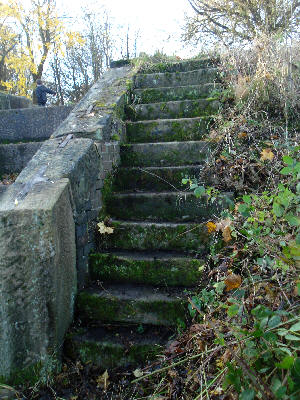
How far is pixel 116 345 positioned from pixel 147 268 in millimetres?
608

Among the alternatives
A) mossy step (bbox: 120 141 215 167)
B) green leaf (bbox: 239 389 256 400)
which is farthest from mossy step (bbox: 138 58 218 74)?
green leaf (bbox: 239 389 256 400)

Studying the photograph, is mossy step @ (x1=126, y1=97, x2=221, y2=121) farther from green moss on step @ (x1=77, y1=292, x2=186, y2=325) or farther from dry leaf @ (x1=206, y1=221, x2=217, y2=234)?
green moss on step @ (x1=77, y1=292, x2=186, y2=325)

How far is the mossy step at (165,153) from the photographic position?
3.26 meters

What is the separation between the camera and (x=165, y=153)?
3.38m

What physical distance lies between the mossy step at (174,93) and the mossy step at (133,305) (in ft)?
8.83

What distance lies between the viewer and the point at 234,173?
2805 millimetres

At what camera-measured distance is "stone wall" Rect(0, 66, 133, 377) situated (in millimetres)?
1976

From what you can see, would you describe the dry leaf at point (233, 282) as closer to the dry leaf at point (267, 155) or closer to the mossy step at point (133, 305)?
the mossy step at point (133, 305)

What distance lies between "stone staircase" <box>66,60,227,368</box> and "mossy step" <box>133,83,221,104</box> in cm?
7

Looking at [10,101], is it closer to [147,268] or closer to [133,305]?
[147,268]

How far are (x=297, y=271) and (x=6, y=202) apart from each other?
77.8 inches

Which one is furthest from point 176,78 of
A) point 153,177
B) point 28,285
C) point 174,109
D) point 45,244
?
point 28,285

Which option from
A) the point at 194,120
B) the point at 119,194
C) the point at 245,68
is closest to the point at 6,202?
the point at 119,194

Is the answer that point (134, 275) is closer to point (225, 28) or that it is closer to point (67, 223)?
point (67, 223)
